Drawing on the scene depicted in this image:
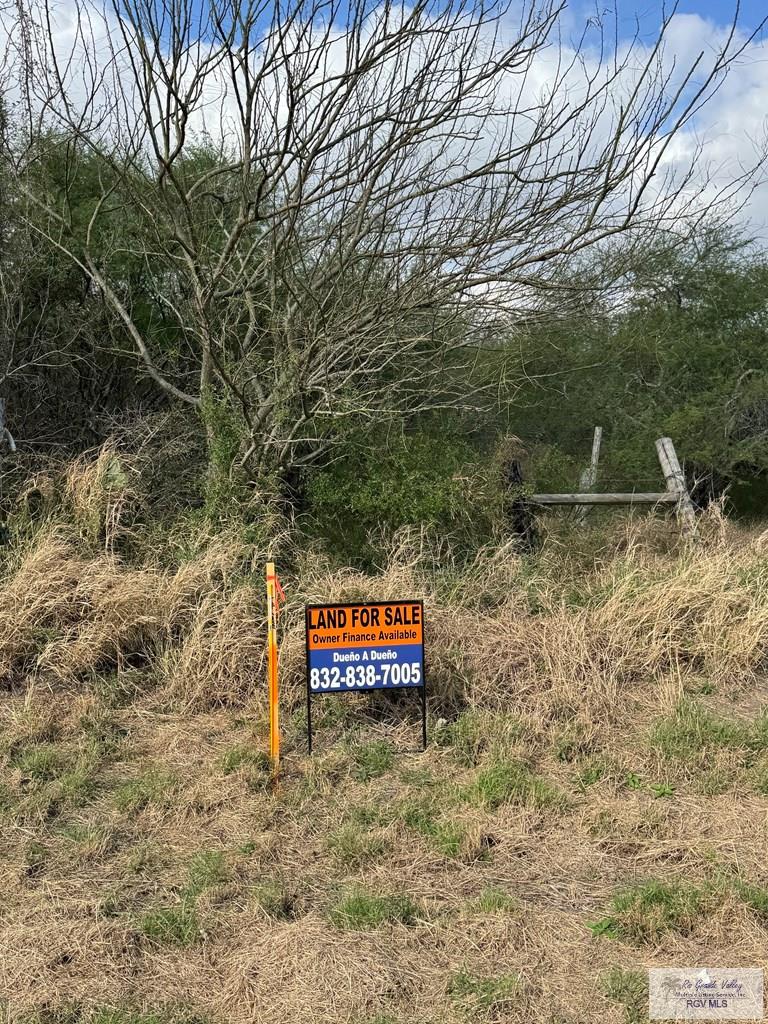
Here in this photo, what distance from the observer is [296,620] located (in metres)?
5.77

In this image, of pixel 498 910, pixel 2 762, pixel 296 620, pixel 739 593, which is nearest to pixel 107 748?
pixel 2 762

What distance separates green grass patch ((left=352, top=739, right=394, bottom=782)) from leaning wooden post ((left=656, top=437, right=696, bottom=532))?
13.7ft

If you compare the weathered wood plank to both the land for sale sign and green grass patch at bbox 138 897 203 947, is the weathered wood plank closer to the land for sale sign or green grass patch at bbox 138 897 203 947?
the land for sale sign

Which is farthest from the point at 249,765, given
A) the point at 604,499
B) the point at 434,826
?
the point at 604,499

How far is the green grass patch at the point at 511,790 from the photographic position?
13.7 feet

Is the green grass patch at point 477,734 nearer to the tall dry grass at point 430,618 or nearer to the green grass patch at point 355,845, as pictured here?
the tall dry grass at point 430,618

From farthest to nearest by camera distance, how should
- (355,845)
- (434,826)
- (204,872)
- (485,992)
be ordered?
(434,826) → (355,845) → (204,872) → (485,992)

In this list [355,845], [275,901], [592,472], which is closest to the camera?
[275,901]

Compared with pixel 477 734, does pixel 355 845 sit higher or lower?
lower

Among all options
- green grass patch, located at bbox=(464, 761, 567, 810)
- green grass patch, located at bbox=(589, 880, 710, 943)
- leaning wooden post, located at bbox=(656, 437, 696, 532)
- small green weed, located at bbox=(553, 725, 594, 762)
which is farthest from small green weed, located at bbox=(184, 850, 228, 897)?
leaning wooden post, located at bbox=(656, 437, 696, 532)

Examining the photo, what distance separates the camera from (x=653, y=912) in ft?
10.6

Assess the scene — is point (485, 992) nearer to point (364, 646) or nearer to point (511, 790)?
point (511, 790)

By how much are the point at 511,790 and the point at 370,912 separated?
1.18 m

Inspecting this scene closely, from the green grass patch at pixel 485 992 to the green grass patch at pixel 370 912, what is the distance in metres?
0.38
